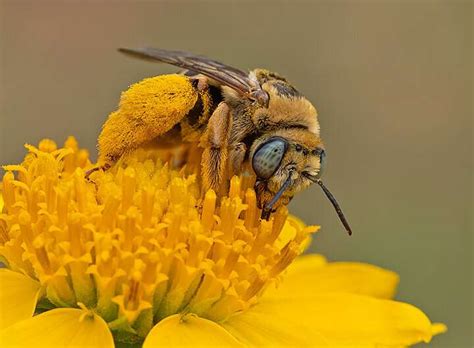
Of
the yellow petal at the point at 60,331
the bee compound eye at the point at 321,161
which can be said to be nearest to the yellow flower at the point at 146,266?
the yellow petal at the point at 60,331

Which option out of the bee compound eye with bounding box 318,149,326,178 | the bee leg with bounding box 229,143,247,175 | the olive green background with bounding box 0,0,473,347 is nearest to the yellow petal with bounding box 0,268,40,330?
the bee leg with bounding box 229,143,247,175

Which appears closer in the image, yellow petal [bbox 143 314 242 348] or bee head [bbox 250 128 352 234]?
yellow petal [bbox 143 314 242 348]

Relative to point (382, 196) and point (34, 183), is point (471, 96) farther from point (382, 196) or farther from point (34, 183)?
point (34, 183)

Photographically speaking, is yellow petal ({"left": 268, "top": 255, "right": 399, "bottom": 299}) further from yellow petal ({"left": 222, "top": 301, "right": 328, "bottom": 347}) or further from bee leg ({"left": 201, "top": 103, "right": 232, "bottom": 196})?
bee leg ({"left": 201, "top": 103, "right": 232, "bottom": 196})

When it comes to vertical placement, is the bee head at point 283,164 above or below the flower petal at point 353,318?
above

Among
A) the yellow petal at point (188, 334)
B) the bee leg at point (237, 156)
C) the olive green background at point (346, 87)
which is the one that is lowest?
the olive green background at point (346, 87)

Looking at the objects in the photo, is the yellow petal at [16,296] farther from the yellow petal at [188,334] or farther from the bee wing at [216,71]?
the bee wing at [216,71]

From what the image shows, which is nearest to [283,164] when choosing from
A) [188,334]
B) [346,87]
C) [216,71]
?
[216,71]
